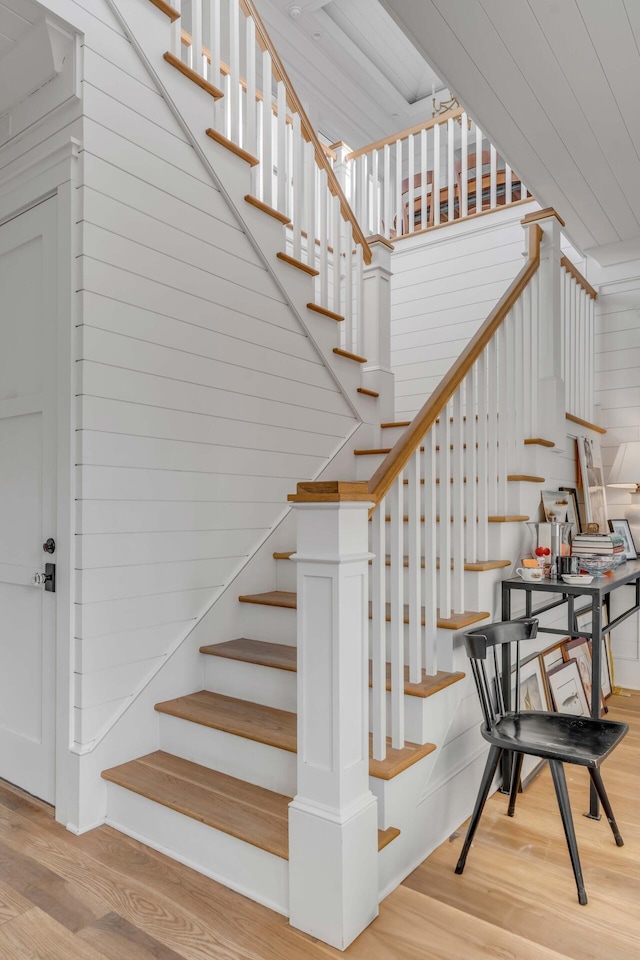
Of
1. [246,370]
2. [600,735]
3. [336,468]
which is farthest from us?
[336,468]

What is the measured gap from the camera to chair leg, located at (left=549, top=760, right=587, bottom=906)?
178 cm

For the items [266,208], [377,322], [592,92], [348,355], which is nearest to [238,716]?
[348,355]

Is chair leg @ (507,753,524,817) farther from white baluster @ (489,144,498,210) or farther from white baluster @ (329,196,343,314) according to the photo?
white baluster @ (489,144,498,210)

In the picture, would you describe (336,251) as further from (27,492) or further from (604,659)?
(604,659)

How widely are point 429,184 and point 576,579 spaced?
3820mm

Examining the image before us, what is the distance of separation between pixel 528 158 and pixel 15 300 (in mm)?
2351

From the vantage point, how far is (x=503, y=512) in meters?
2.78

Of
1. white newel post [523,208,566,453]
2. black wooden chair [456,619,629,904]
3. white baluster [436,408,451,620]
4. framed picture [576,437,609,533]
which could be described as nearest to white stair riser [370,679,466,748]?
black wooden chair [456,619,629,904]

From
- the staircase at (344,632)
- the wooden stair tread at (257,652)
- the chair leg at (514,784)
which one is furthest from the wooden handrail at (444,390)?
the chair leg at (514,784)

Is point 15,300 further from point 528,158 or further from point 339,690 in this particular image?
point 528,158

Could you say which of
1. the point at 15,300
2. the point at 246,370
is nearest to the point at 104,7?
the point at 15,300

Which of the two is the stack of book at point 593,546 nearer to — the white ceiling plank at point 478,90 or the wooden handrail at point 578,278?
the wooden handrail at point 578,278

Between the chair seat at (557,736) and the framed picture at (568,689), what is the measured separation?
793mm

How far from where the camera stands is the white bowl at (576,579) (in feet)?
8.09
